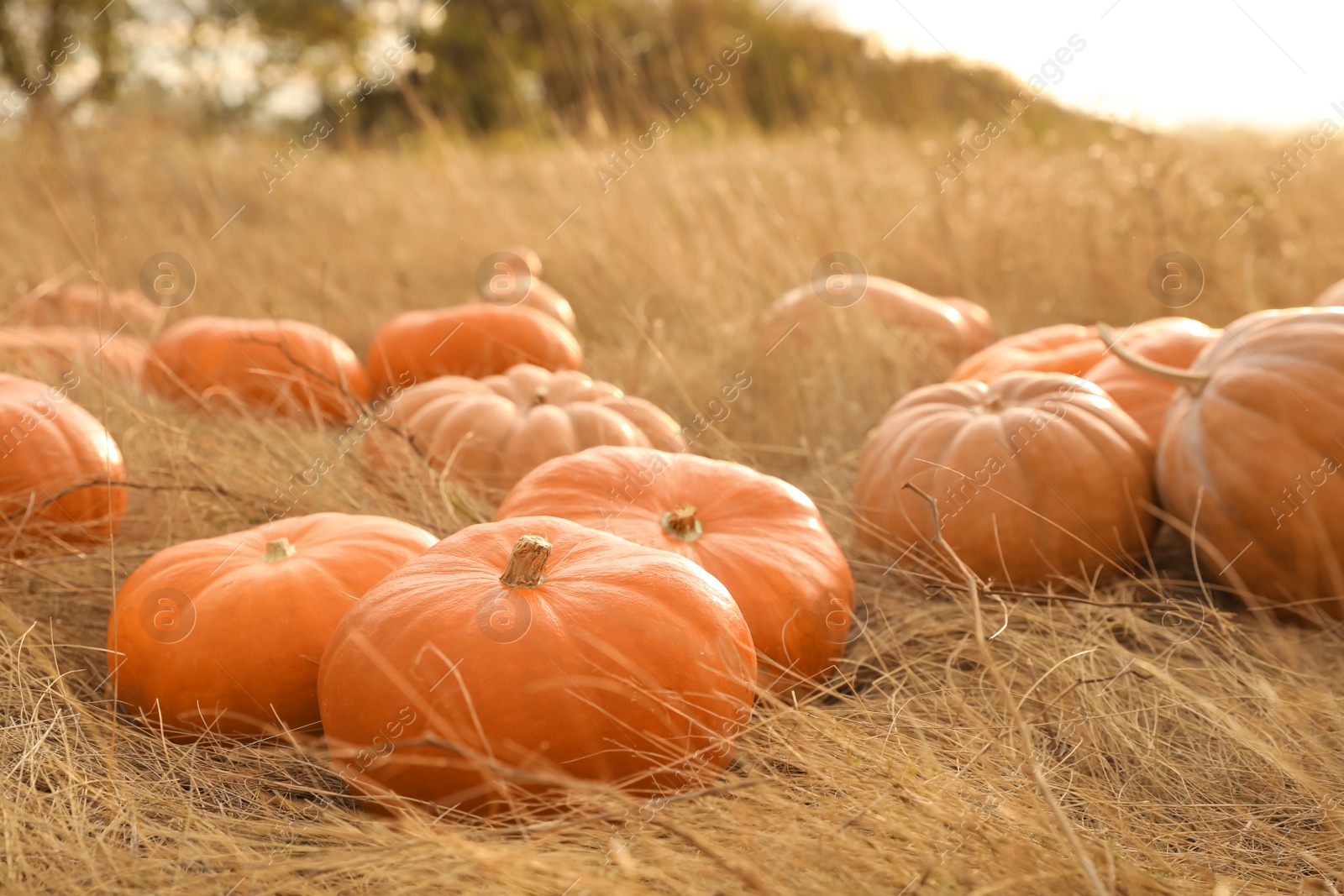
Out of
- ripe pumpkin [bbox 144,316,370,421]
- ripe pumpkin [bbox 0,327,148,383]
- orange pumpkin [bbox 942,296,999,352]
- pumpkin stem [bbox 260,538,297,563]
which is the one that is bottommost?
orange pumpkin [bbox 942,296,999,352]

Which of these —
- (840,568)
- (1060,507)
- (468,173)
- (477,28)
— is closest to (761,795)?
(840,568)

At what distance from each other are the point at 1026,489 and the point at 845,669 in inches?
23.7

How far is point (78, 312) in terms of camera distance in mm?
4785

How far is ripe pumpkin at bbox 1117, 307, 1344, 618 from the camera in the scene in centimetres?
221

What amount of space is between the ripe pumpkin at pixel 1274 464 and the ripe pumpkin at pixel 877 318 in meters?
1.57

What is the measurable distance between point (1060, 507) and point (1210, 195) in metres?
3.14

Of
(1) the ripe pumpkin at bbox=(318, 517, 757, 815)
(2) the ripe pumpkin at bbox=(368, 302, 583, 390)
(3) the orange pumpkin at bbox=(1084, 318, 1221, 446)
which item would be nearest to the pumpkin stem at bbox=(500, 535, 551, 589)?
(1) the ripe pumpkin at bbox=(318, 517, 757, 815)

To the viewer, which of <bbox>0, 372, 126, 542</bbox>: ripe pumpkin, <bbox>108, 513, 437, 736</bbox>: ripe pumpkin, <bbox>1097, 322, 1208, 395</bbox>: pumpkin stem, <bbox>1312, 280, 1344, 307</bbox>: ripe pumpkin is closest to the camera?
<bbox>108, 513, 437, 736</bbox>: ripe pumpkin

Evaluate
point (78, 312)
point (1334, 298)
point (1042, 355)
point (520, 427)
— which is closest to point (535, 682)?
point (520, 427)

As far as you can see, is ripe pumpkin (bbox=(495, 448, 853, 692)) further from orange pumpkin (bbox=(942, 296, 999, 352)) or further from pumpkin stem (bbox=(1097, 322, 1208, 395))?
orange pumpkin (bbox=(942, 296, 999, 352))

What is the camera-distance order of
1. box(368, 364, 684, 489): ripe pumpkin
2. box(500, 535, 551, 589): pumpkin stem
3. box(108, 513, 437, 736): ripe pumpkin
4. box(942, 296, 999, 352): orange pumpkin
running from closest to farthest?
box(500, 535, 551, 589): pumpkin stem, box(108, 513, 437, 736): ripe pumpkin, box(368, 364, 684, 489): ripe pumpkin, box(942, 296, 999, 352): orange pumpkin

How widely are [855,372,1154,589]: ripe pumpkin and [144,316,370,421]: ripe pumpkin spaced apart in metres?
2.06

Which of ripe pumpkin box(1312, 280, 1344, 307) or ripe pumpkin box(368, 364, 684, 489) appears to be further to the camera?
ripe pumpkin box(368, 364, 684, 489)

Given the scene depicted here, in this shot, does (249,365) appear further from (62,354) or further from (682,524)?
(682,524)
